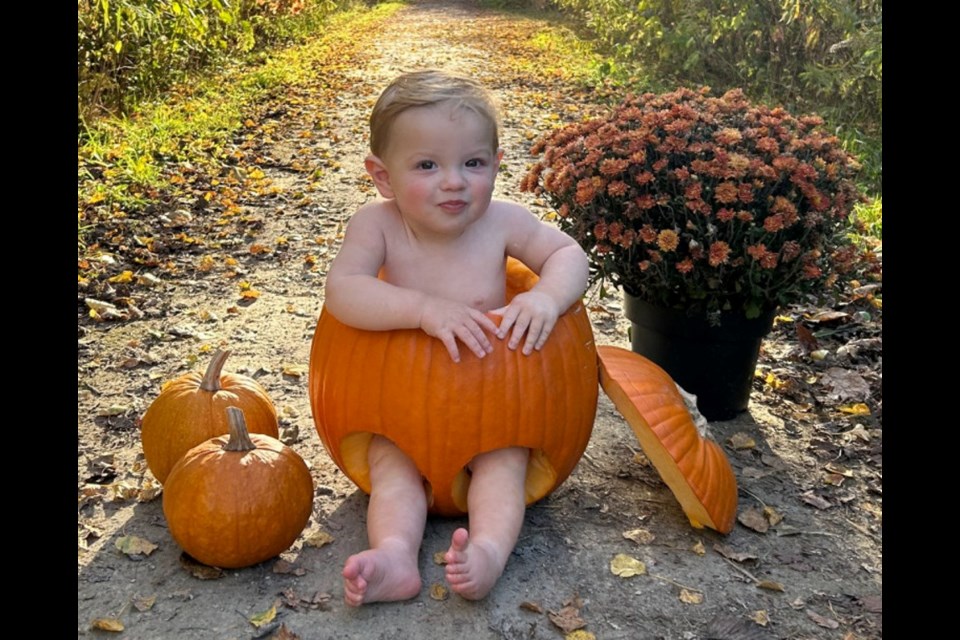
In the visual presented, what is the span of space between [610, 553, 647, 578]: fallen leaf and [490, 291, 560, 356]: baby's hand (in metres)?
0.61

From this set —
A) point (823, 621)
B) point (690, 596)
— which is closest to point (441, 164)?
point (690, 596)

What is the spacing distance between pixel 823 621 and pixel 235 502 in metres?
1.49

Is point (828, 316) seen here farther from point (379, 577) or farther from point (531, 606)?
point (379, 577)

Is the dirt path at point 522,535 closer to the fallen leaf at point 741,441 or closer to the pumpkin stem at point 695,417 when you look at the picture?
the fallen leaf at point 741,441

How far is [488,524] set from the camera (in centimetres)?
237

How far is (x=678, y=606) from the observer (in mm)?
2297

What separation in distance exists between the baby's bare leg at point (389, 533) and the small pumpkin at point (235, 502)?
20 cm

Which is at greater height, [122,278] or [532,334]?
[532,334]

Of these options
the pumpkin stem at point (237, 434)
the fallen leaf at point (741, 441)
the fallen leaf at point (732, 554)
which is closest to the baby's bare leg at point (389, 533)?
the pumpkin stem at point (237, 434)

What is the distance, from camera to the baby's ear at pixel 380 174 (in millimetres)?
2475

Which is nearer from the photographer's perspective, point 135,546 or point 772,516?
point 135,546

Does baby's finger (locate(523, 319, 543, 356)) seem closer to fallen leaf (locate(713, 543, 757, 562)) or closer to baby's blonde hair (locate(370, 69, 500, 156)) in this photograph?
baby's blonde hair (locate(370, 69, 500, 156))

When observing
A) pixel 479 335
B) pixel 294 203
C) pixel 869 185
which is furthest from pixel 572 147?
pixel 869 185

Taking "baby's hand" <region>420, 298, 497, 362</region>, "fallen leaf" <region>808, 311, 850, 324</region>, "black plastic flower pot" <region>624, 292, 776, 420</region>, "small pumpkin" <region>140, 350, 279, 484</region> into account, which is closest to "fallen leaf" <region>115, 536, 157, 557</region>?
"small pumpkin" <region>140, 350, 279, 484</region>
